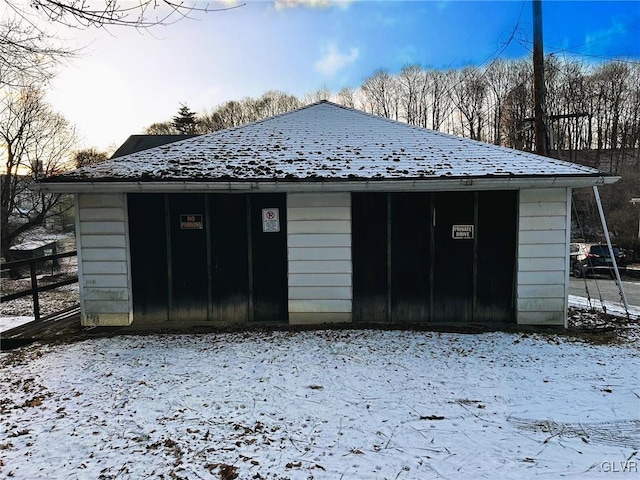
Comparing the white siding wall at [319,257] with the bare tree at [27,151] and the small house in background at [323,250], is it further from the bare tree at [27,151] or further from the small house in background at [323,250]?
the bare tree at [27,151]

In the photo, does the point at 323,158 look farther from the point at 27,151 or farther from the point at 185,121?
the point at 185,121

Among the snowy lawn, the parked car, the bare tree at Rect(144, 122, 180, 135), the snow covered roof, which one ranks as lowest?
the parked car

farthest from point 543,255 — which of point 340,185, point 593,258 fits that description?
point 593,258

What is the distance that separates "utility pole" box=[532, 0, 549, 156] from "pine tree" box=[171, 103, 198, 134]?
35.0 metres

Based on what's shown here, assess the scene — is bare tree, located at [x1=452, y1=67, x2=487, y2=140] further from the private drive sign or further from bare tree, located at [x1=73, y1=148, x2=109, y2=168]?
the private drive sign

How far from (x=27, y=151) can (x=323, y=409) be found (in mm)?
23947

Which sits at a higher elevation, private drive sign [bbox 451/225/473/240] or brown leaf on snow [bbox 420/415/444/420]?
private drive sign [bbox 451/225/473/240]

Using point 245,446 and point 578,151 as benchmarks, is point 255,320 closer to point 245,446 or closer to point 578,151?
point 245,446

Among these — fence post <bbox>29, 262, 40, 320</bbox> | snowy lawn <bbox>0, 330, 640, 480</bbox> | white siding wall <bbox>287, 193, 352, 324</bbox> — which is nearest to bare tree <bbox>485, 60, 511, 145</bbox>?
white siding wall <bbox>287, 193, 352, 324</bbox>

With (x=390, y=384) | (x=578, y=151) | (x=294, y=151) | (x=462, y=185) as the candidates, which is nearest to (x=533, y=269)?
(x=462, y=185)

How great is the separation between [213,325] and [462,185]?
4481 mm

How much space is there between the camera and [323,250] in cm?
601

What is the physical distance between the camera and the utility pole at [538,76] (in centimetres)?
838

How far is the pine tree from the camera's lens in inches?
1508
